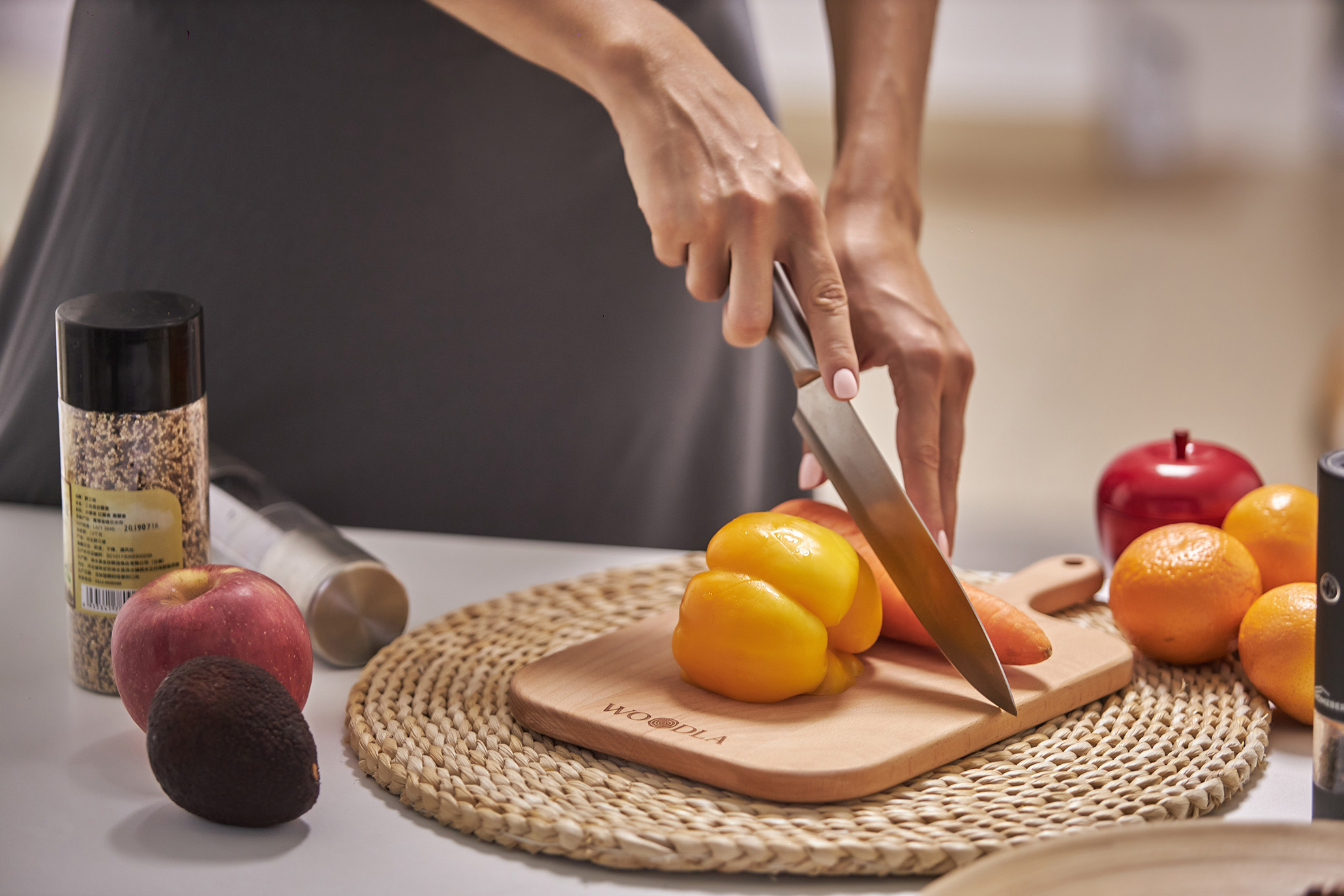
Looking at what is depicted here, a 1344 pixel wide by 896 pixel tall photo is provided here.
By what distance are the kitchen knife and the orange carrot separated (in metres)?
0.02

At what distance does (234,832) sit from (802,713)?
34 cm

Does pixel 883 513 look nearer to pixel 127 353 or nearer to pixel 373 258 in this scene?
pixel 127 353

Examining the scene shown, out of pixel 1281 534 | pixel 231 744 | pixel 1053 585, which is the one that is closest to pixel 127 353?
pixel 231 744

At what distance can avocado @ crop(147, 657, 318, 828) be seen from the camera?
66 cm

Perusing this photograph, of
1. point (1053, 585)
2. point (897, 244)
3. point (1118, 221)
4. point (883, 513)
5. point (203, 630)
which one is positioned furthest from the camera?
point (1118, 221)

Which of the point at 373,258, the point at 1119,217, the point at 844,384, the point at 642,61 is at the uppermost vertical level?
the point at 1119,217

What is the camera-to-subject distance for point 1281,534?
96 cm

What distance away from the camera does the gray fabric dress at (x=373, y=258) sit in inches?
50.1

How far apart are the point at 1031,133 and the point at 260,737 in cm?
451

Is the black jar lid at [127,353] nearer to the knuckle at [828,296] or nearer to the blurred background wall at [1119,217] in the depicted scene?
the knuckle at [828,296]

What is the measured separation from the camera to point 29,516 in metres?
1.22

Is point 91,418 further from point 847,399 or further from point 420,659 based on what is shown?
point 847,399

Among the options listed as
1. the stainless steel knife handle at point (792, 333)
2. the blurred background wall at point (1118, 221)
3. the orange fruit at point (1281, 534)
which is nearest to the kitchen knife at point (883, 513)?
the stainless steel knife handle at point (792, 333)

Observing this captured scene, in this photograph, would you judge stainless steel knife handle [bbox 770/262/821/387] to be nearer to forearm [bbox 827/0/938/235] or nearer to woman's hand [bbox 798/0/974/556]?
woman's hand [bbox 798/0/974/556]
